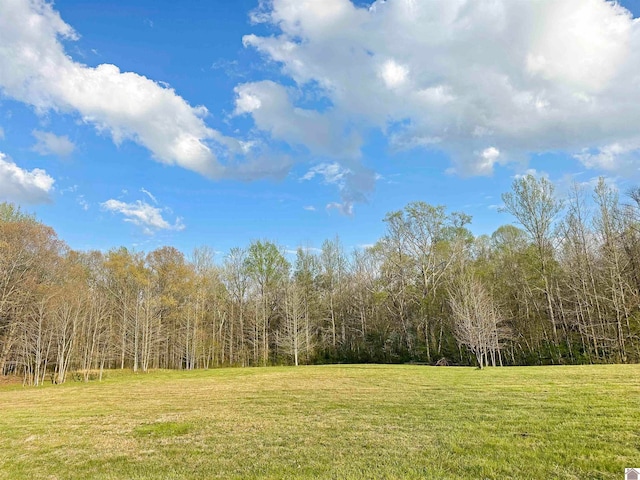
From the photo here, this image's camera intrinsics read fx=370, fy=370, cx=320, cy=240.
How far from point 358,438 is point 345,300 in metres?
37.3

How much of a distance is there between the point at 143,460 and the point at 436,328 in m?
31.4

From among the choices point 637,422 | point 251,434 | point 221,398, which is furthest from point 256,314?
point 637,422

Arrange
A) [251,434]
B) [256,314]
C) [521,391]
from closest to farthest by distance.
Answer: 1. [251,434]
2. [521,391]
3. [256,314]

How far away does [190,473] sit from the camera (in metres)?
5.00

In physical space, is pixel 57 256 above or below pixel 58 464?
above

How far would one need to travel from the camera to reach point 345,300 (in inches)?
1698

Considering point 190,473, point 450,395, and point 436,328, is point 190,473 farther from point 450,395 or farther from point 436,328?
point 436,328

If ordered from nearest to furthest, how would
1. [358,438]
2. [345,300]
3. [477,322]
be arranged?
1. [358,438]
2. [477,322]
3. [345,300]

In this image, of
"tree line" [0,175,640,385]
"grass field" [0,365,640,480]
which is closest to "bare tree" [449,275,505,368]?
"tree line" [0,175,640,385]

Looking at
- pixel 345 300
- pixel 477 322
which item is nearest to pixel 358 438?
pixel 477 322

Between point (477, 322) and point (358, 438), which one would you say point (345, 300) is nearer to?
point (477, 322)

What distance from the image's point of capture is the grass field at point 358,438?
457cm

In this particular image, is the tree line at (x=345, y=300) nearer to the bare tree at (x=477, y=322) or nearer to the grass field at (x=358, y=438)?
the bare tree at (x=477, y=322)

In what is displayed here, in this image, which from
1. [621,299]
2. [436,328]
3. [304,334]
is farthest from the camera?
[304,334]
